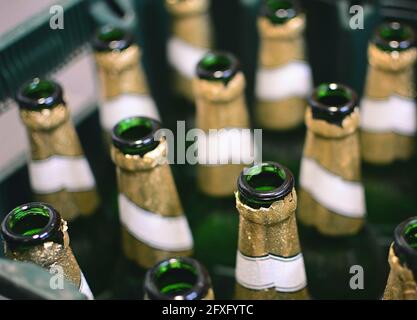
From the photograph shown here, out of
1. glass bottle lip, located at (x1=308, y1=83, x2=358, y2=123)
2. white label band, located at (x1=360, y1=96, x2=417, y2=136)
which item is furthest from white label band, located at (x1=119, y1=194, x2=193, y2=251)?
white label band, located at (x1=360, y1=96, x2=417, y2=136)

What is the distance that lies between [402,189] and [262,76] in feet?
0.86

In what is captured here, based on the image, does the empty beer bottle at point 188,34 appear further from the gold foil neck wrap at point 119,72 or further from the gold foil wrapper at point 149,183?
the gold foil wrapper at point 149,183

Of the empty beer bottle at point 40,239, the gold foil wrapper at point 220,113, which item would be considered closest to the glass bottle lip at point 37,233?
the empty beer bottle at point 40,239

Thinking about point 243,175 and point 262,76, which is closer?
point 243,175

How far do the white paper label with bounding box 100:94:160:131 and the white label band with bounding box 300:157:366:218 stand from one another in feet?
0.75

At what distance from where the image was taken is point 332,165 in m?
0.74

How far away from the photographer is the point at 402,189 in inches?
36.0

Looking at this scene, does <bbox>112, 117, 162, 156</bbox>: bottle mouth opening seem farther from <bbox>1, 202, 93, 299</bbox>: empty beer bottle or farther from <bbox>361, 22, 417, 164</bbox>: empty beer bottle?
<bbox>361, 22, 417, 164</bbox>: empty beer bottle

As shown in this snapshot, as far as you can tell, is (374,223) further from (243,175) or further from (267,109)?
(243,175)

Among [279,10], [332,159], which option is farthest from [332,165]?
[279,10]

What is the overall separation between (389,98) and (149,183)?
0.36 m

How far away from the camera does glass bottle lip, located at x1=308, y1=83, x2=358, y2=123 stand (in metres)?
0.70

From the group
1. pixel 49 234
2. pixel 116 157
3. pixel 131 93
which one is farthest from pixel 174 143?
pixel 49 234

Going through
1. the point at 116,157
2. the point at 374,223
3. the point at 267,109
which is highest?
the point at 116,157
